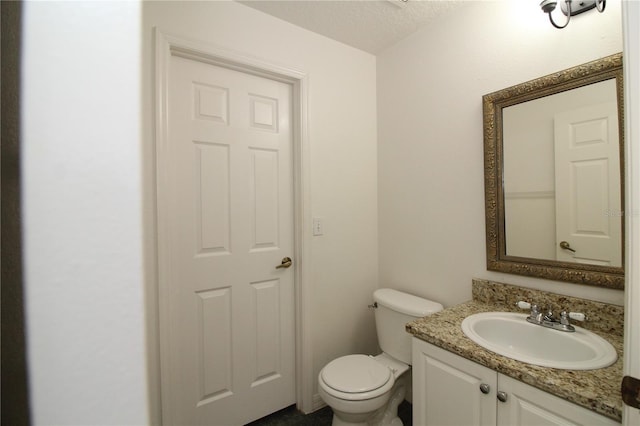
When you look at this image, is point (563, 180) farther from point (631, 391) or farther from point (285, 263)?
point (285, 263)

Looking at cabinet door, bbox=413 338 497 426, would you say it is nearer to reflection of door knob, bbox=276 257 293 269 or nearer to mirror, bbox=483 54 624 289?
mirror, bbox=483 54 624 289

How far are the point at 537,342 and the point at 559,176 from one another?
740 mm

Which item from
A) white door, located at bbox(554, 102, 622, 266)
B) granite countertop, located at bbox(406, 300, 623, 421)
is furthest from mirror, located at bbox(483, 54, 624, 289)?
granite countertop, located at bbox(406, 300, 623, 421)

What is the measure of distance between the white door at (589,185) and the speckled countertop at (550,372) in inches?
9.3

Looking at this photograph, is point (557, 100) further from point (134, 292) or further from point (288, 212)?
point (134, 292)

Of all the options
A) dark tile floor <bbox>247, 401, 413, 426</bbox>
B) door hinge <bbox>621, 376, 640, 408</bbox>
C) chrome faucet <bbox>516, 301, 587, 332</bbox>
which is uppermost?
door hinge <bbox>621, 376, 640, 408</bbox>

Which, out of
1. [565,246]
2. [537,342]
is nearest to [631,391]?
[537,342]

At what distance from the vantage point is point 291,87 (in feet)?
6.11

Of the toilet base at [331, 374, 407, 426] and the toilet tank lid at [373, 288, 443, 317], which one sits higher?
the toilet tank lid at [373, 288, 443, 317]

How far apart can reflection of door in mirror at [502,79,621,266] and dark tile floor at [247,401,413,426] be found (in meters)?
1.21

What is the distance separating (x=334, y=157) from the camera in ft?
6.44

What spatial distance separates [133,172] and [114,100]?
6 centimetres

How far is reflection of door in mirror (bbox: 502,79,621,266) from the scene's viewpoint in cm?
115

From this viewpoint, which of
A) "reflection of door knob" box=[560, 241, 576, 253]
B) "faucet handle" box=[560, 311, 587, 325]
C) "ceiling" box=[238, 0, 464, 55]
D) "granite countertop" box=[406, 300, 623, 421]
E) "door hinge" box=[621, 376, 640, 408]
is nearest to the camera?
"door hinge" box=[621, 376, 640, 408]
